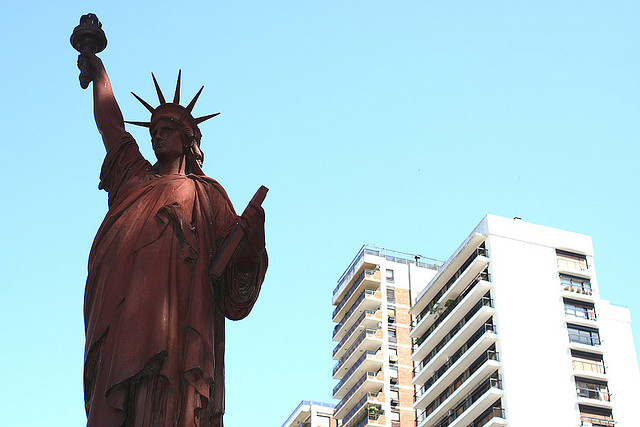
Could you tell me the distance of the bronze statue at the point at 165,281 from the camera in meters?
6.62

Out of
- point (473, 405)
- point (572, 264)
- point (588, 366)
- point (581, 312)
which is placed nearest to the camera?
point (473, 405)

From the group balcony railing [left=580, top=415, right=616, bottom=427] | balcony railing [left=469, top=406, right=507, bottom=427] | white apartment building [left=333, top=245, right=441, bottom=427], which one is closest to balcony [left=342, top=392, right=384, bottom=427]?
white apartment building [left=333, top=245, right=441, bottom=427]

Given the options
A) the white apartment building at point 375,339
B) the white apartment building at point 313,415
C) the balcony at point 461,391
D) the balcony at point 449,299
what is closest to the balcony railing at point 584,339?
the balcony at point 461,391

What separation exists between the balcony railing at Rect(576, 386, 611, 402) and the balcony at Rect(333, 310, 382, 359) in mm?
21138

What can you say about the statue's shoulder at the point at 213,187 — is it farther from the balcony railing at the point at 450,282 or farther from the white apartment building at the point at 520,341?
the balcony railing at the point at 450,282

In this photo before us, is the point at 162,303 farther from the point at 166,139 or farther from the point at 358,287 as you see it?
the point at 358,287

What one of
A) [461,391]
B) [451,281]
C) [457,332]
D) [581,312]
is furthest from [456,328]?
[581,312]

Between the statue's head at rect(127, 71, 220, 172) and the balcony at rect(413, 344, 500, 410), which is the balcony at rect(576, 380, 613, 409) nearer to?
the balcony at rect(413, 344, 500, 410)

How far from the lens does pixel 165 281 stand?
7047 millimetres

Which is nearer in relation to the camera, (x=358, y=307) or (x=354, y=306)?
(x=358, y=307)

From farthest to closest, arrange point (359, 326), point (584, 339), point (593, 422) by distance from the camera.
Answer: point (359, 326), point (584, 339), point (593, 422)

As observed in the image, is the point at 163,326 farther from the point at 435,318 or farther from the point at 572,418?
the point at 435,318

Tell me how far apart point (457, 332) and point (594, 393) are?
10.9 metres

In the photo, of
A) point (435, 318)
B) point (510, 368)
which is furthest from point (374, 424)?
point (510, 368)
